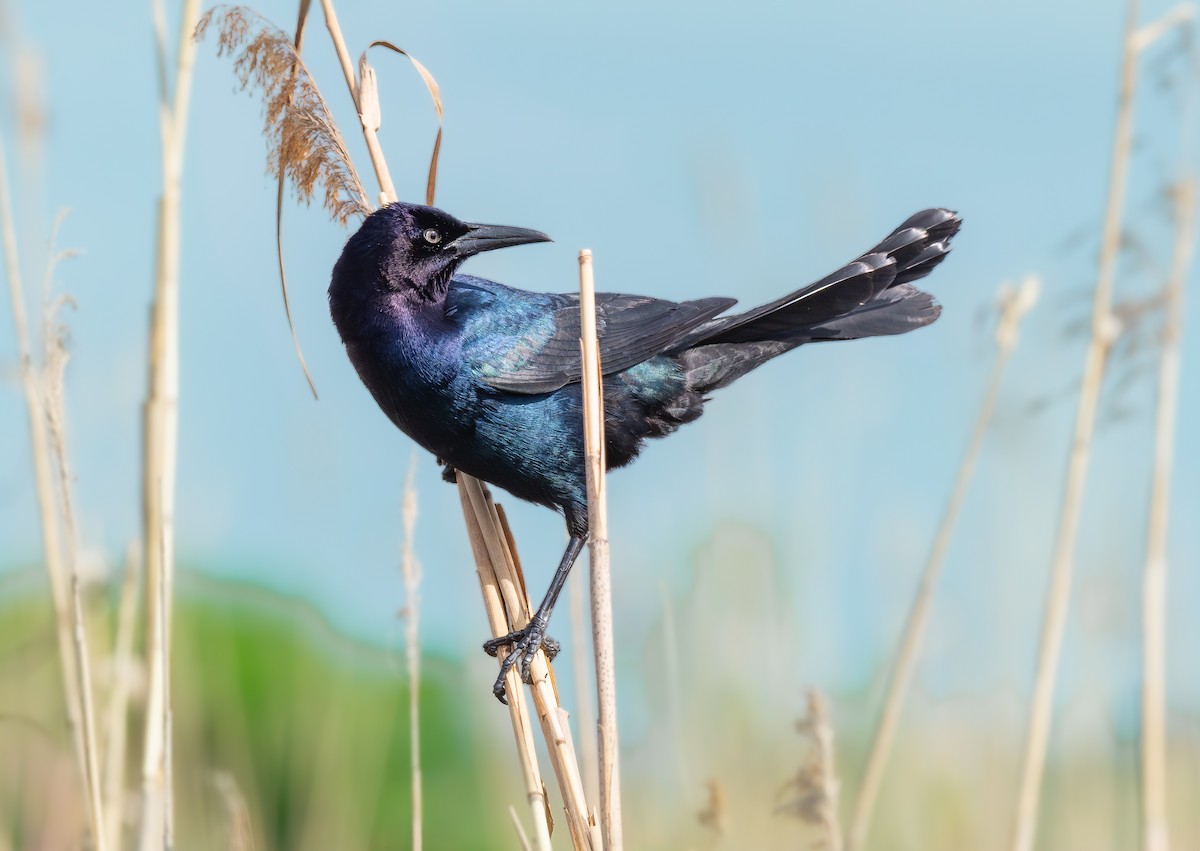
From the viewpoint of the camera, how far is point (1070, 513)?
2199 mm

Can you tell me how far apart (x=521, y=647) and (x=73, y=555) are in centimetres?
77

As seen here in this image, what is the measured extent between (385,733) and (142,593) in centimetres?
207

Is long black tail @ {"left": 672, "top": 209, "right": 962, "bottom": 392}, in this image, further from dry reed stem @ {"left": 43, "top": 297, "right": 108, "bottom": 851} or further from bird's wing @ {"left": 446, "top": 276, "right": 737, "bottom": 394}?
dry reed stem @ {"left": 43, "top": 297, "right": 108, "bottom": 851}

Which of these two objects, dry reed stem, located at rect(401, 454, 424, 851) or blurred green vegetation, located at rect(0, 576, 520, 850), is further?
blurred green vegetation, located at rect(0, 576, 520, 850)

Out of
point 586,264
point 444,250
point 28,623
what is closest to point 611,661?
point 586,264

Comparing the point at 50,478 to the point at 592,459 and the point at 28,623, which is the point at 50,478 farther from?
the point at 28,623

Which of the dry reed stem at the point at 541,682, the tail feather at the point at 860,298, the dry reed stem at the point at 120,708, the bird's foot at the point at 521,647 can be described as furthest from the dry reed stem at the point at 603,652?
the tail feather at the point at 860,298

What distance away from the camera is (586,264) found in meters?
1.79

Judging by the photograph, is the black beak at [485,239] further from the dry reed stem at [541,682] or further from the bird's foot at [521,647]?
the bird's foot at [521,647]

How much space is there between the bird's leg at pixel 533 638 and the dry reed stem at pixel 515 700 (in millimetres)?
45

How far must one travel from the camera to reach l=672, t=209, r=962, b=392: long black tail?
249 cm

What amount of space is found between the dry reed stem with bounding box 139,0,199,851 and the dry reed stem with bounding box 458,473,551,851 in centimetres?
52

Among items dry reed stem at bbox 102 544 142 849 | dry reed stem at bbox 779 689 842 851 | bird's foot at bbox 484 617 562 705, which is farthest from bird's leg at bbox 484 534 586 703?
dry reed stem at bbox 102 544 142 849

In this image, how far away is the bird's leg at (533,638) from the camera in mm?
2186
